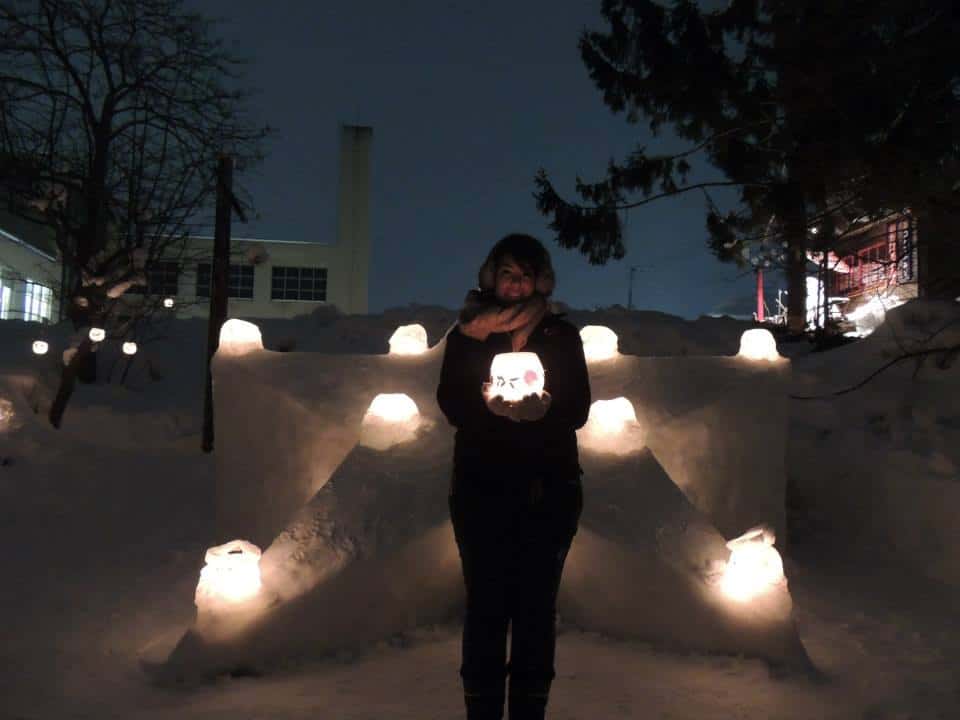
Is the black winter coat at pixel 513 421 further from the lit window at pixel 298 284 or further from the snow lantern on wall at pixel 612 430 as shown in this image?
the lit window at pixel 298 284

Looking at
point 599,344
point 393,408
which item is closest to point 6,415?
point 393,408

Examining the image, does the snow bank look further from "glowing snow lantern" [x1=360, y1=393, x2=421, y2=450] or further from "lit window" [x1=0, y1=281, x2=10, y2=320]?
"lit window" [x1=0, y1=281, x2=10, y2=320]

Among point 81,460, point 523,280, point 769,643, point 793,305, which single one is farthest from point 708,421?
point 793,305

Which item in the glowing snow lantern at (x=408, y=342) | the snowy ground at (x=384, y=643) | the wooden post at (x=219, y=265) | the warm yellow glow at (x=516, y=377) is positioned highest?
the wooden post at (x=219, y=265)

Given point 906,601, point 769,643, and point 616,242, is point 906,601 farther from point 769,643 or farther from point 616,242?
point 616,242

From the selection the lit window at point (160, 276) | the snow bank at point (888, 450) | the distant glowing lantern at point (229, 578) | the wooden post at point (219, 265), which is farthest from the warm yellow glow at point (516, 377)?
the lit window at point (160, 276)

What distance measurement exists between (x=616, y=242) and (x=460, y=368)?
8.14 meters

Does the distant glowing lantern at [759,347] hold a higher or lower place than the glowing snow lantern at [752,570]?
higher

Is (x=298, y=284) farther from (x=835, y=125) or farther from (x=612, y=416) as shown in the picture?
(x=612, y=416)

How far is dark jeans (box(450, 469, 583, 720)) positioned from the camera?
2.25 metres

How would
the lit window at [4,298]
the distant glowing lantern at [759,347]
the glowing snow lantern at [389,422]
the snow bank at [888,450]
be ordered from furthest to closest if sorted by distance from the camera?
1. the lit window at [4,298]
2. the snow bank at [888,450]
3. the distant glowing lantern at [759,347]
4. the glowing snow lantern at [389,422]

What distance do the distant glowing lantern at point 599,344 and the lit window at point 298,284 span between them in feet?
51.7

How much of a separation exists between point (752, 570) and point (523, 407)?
1.72 metres

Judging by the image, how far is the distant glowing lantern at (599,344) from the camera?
4.57 metres
